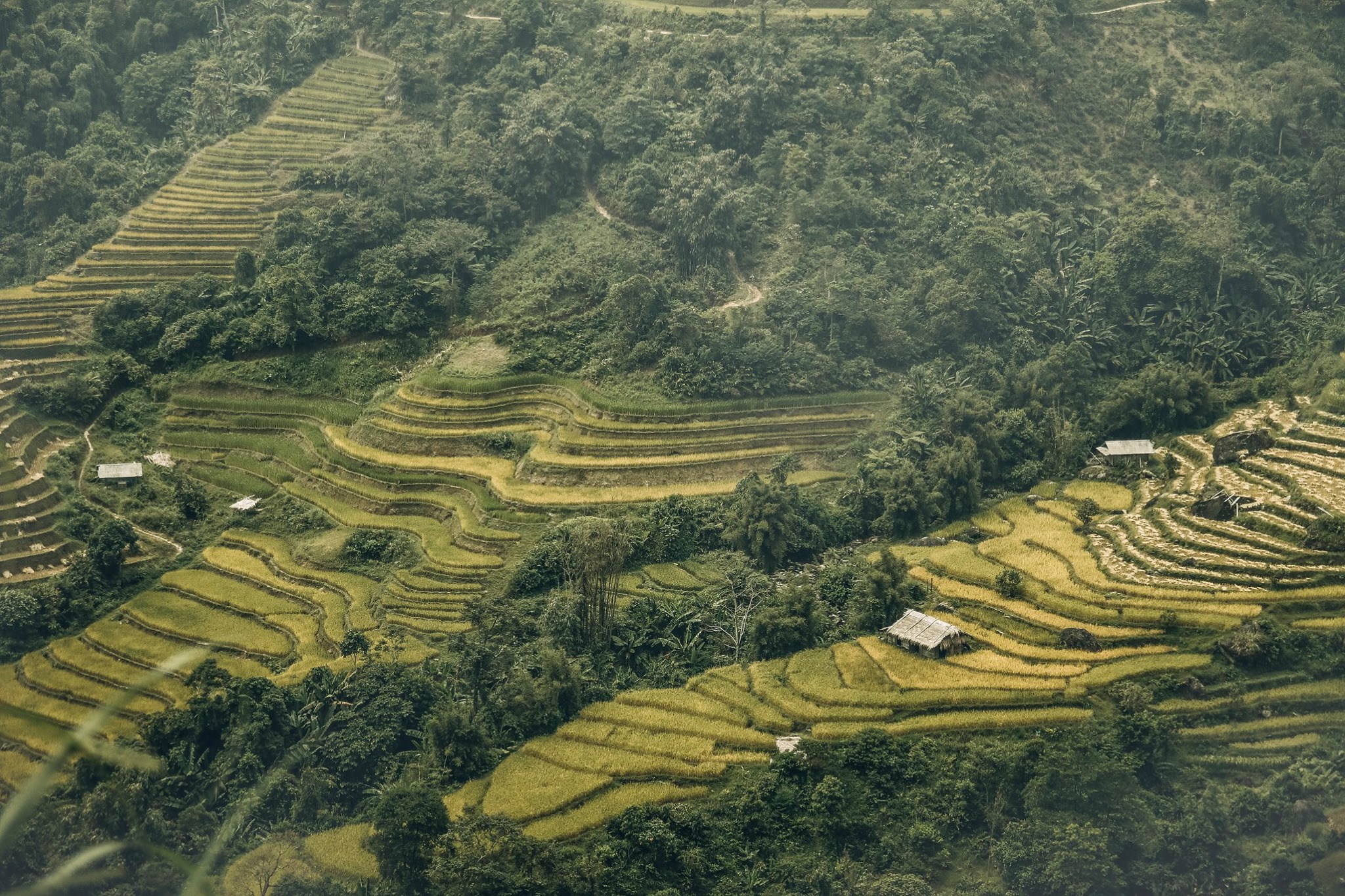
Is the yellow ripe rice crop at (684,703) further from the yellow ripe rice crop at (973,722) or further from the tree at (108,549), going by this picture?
the tree at (108,549)

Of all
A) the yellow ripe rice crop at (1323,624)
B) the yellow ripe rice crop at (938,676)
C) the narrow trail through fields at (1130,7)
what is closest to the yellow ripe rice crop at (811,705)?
the yellow ripe rice crop at (938,676)

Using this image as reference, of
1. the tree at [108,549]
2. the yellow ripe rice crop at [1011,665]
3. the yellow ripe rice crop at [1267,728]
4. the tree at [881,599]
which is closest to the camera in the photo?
the yellow ripe rice crop at [1267,728]

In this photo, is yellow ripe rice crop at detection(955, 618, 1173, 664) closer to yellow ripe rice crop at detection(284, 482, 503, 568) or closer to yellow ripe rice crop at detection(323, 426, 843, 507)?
yellow ripe rice crop at detection(323, 426, 843, 507)

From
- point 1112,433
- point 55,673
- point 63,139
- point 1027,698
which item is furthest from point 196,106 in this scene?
point 1027,698

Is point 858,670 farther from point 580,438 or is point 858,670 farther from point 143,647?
point 143,647

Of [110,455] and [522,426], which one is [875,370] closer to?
[522,426]

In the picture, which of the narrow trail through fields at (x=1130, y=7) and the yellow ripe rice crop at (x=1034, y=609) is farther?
the narrow trail through fields at (x=1130, y=7)
